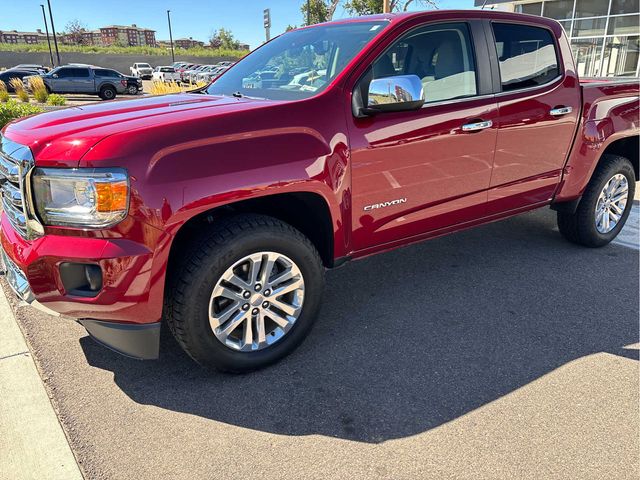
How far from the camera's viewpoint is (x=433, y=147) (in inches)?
127

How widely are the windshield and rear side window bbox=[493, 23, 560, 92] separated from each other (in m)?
1.01

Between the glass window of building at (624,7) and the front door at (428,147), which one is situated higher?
the glass window of building at (624,7)

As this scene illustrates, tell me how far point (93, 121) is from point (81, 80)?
990 inches

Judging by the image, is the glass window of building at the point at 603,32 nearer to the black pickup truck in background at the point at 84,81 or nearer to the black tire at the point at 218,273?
the black tire at the point at 218,273

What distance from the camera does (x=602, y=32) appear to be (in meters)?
16.4

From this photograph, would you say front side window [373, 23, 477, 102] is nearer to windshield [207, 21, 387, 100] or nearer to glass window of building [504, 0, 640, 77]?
windshield [207, 21, 387, 100]

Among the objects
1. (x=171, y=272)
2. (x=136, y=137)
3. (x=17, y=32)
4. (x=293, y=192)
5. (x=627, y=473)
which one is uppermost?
(x=17, y=32)

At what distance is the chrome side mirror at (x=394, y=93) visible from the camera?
2.76 metres

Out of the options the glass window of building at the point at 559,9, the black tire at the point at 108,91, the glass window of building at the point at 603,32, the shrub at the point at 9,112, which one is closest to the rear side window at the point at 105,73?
the black tire at the point at 108,91

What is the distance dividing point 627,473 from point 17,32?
161871 mm

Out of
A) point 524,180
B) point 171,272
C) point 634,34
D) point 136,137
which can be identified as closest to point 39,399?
point 171,272

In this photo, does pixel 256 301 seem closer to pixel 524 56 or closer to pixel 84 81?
pixel 524 56

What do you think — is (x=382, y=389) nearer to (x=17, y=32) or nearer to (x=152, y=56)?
(x=152, y=56)

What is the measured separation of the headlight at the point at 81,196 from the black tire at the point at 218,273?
426 mm
